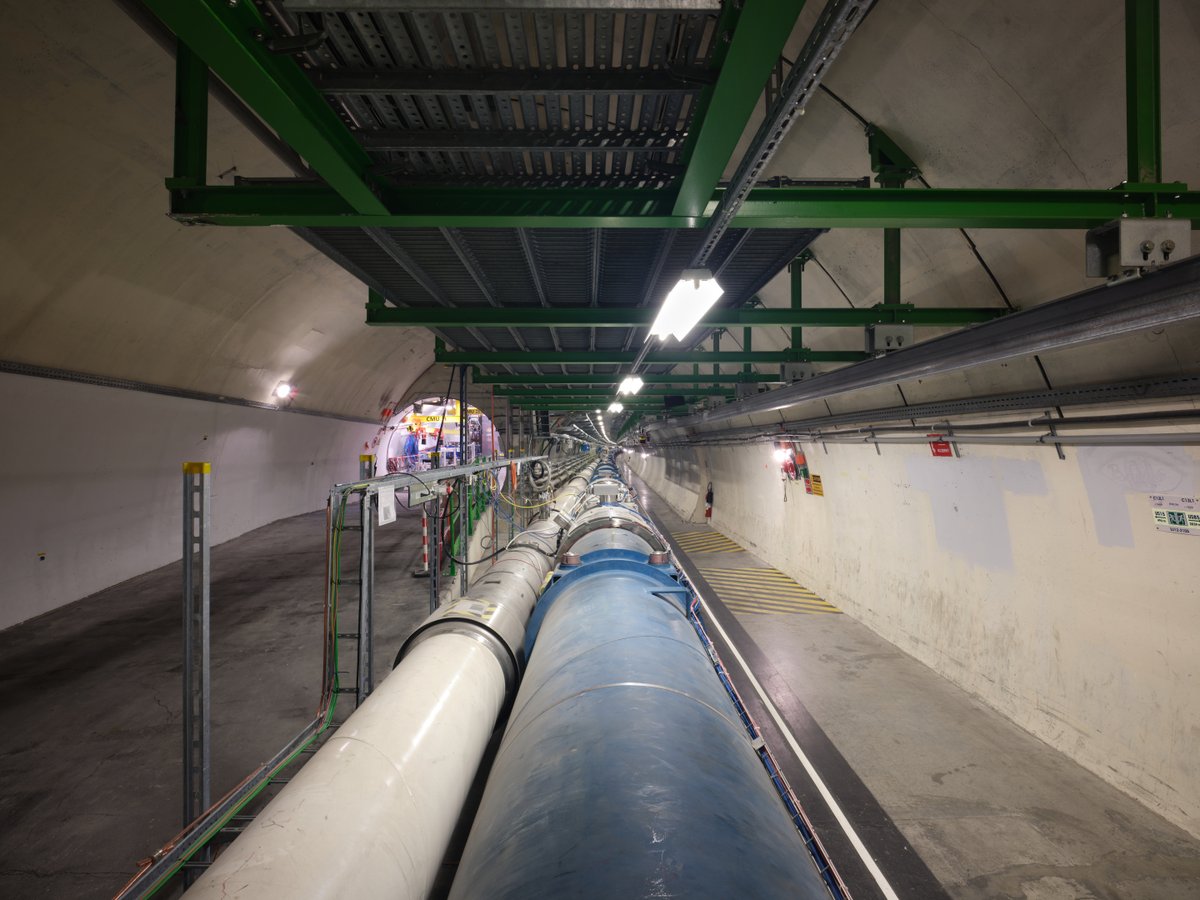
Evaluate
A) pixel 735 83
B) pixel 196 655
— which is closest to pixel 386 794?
pixel 196 655

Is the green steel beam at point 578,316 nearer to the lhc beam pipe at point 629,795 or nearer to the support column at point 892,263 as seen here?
the support column at point 892,263

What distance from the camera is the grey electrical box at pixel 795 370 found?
689cm

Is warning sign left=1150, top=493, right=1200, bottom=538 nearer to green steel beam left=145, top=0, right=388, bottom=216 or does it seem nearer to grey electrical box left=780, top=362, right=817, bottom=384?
grey electrical box left=780, top=362, right=817, bottom=384

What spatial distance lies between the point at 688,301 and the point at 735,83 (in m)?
1.90

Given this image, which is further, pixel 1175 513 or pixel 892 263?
pixel 892 263

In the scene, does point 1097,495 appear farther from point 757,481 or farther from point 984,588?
point 757,481

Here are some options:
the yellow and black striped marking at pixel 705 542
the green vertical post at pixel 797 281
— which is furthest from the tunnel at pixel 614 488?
the yellow and black striped marking at pixel 705 542

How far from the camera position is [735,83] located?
1.92 meters

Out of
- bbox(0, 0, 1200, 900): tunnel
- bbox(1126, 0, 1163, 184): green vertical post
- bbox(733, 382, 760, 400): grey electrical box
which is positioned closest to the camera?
bbox(0, 0, 1200, 900): tunnel

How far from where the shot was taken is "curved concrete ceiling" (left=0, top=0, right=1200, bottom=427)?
10.6ft

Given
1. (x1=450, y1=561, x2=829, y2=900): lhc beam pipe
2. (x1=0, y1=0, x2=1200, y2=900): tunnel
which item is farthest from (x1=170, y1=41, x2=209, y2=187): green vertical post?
(x1=450, y1=561, x2=829, y2=900): lhc beam pipe

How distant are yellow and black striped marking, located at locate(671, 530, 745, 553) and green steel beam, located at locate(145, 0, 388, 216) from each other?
13589 millimetres

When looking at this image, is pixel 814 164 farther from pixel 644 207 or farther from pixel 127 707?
pixel 127 707

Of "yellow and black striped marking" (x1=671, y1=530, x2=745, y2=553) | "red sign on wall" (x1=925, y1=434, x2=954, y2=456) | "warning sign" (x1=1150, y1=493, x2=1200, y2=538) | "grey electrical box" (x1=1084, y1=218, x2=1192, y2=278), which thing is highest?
"grey electrical box" (x1=1084, y1=218, x2=1192, y2=278)
